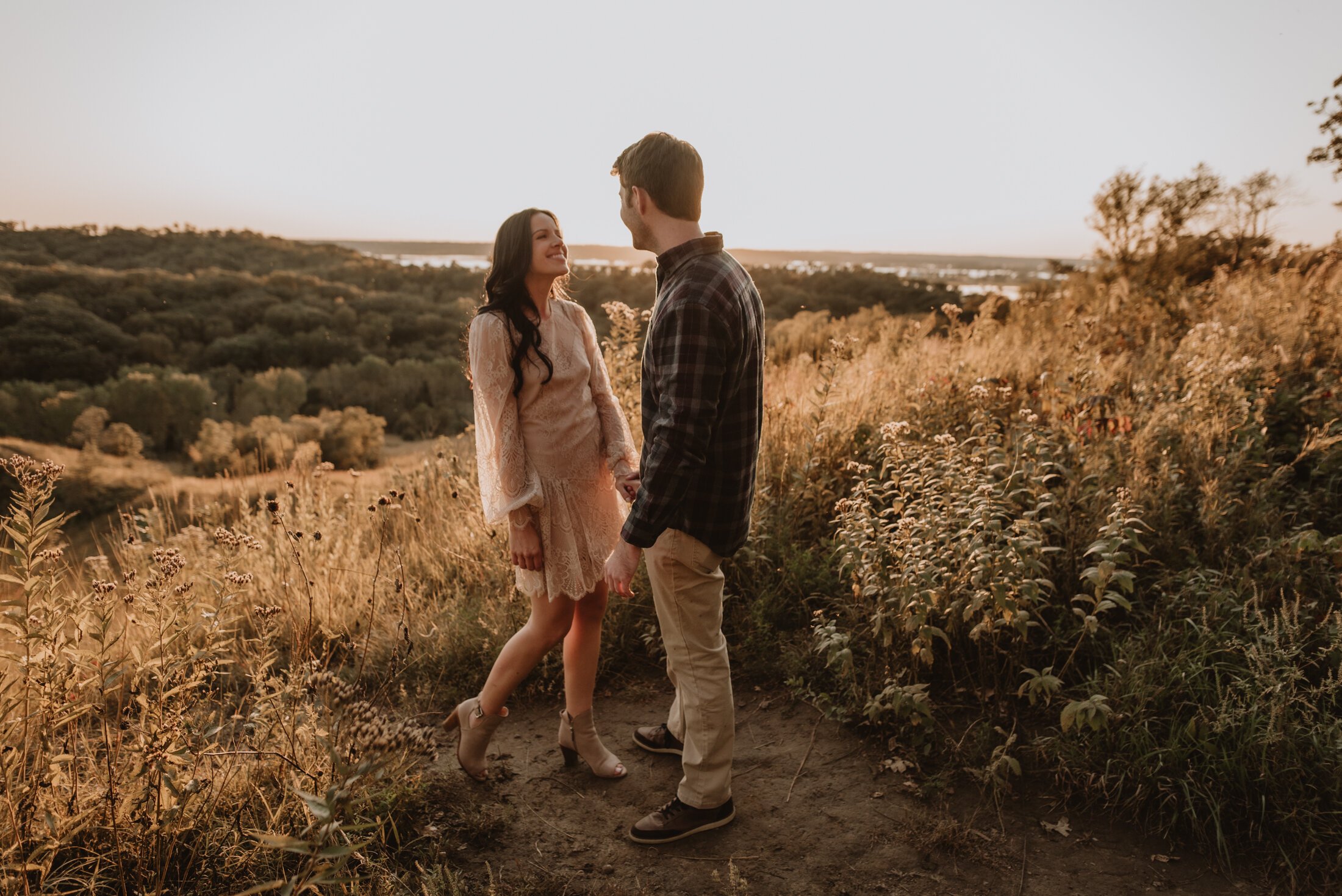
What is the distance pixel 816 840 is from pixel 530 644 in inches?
50.1

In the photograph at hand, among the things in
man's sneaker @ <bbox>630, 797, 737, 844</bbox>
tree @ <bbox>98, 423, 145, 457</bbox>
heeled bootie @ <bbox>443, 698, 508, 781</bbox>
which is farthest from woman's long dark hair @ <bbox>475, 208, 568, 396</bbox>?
tree @ <bbox>98, 423, 145, 457</bbox>

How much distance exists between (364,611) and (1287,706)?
4.46 metres

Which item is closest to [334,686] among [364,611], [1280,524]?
[364,611]

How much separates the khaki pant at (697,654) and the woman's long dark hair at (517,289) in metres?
0.82

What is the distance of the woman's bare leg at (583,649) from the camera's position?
9.78 ft

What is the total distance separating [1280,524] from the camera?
12.7 ft

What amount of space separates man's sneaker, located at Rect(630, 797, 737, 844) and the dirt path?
0.14ft

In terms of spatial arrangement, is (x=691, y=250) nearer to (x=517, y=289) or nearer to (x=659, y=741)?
(x=517, y=289)

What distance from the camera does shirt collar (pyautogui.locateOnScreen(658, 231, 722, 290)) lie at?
238 centimetres

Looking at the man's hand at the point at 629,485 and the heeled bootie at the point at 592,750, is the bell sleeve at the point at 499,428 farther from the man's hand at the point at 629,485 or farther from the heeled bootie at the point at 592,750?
the heeled bootie at the point at 592,750

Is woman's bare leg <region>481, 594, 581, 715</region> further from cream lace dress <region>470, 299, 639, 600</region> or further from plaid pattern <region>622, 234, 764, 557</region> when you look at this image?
plaid pattern <region>622, 234, 764, 557</region>

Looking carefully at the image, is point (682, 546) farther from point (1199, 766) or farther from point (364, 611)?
point (364, 611)

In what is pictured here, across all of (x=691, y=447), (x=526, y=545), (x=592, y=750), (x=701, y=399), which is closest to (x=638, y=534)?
(x=691, y=447)

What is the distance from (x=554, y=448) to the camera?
280 cm
